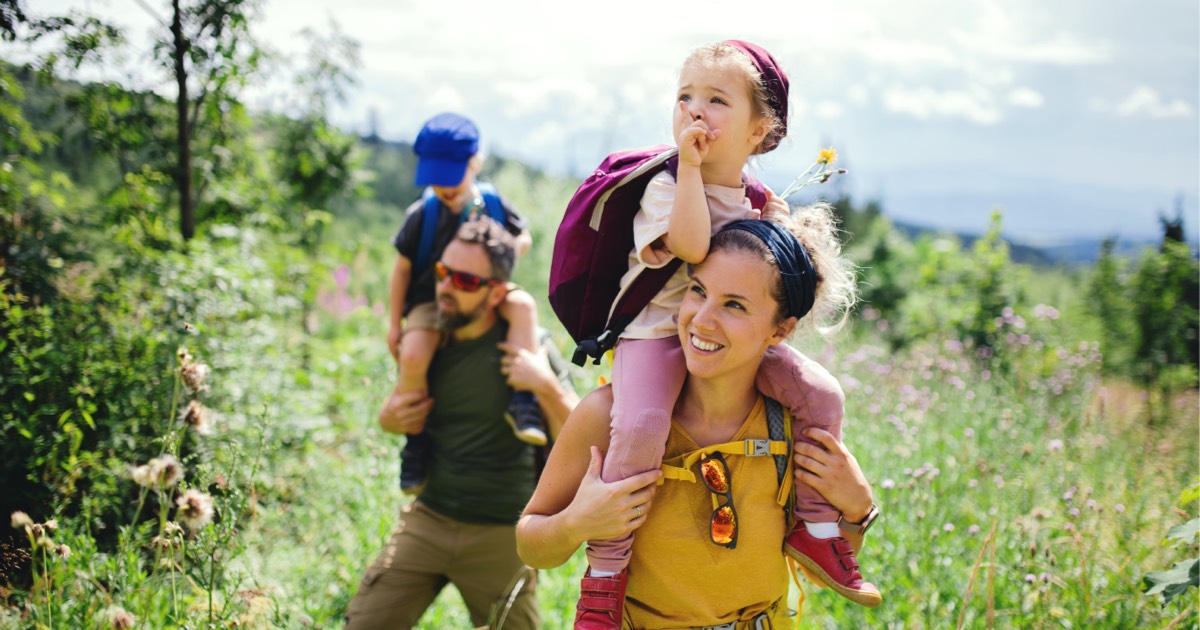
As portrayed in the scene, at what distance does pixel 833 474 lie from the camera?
1.93 metres

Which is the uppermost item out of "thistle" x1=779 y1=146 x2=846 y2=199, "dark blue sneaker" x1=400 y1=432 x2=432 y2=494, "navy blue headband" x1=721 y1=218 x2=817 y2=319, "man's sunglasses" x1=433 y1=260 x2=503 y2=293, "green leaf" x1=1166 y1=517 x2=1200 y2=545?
"thistle" x1=779 y1=146 x2=846 y2=199

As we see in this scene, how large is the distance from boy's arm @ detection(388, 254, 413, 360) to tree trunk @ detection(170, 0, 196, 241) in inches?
54.4

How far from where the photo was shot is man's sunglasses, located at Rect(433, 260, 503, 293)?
3.13m

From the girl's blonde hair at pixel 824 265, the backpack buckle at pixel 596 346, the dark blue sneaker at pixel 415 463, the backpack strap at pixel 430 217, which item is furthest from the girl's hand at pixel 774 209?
the dark blue sneaker at pixel 415 463

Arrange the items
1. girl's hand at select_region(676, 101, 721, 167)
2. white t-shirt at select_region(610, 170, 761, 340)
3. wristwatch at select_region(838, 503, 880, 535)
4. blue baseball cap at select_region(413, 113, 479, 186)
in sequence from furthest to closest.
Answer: blue baseball cap at select_region(413, 113, 479, 186), wristwatch at select_region(838, 503, 880, 535), white t-shirt at select_region(610, 170, 761, 340), girl's hand at select_region(676, 101, 721, 167)

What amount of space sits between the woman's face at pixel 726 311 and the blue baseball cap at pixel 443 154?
6.48ft

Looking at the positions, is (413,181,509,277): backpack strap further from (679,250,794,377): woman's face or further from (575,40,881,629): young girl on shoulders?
(679,250,794,377): woman's face

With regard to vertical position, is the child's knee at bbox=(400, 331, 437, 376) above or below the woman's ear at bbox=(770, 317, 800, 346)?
below

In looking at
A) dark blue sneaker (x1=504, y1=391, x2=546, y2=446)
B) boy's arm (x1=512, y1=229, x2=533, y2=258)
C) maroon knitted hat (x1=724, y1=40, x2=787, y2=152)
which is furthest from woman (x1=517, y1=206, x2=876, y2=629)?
boy's arm (x1=512, y1=229, x2=533, y2=258)

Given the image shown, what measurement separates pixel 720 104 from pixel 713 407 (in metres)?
0.80

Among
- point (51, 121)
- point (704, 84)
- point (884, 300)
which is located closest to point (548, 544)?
point (704, 84)

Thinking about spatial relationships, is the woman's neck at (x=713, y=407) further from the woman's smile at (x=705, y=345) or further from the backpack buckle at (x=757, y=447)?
the woman's smile at (x=705, y=345)

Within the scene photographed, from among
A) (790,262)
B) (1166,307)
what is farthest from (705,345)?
(1166,307)

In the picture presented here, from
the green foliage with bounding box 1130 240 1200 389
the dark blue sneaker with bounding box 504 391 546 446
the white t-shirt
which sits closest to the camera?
the white t-shirt
